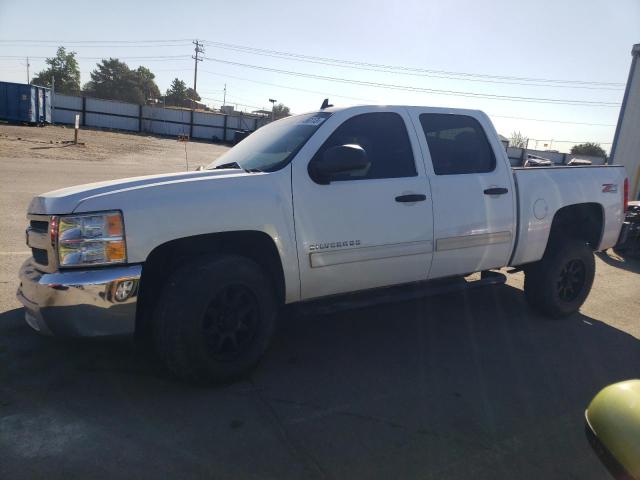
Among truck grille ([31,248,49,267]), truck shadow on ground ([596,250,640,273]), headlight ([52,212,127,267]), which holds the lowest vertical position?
truck shadow on ground ([596,250,640,273])

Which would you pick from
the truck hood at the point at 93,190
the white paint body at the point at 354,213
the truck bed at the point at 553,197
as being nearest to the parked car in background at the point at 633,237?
the truck bed at the point at 553,197

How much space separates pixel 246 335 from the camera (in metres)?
3.38

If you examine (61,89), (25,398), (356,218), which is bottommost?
(25,398)

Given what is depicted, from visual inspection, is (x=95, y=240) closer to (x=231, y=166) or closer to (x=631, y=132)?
(x=231, y=166)

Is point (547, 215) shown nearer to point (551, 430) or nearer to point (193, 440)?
point (551, 430)

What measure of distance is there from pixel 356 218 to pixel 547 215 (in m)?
2.29

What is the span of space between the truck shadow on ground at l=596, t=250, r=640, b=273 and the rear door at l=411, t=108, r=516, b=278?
4883mm

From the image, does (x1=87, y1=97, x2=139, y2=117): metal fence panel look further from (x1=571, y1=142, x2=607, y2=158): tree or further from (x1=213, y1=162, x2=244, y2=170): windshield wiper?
(x1=571, y1=142, x2=607, y2=158): tree

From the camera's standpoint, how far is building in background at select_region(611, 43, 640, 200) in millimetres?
12969

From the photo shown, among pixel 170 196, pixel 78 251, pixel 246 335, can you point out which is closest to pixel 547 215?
pixel 246 335

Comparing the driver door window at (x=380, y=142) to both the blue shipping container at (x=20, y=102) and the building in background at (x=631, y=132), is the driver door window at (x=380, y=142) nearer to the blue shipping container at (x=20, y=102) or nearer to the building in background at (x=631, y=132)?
the building in background at (x=631, y=132)

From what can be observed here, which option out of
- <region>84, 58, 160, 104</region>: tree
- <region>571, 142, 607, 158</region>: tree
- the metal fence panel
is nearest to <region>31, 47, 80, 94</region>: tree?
<region>84, 58, 160, 104</region>: tree

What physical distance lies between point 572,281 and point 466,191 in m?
1.93

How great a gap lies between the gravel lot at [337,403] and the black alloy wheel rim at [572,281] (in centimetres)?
41
